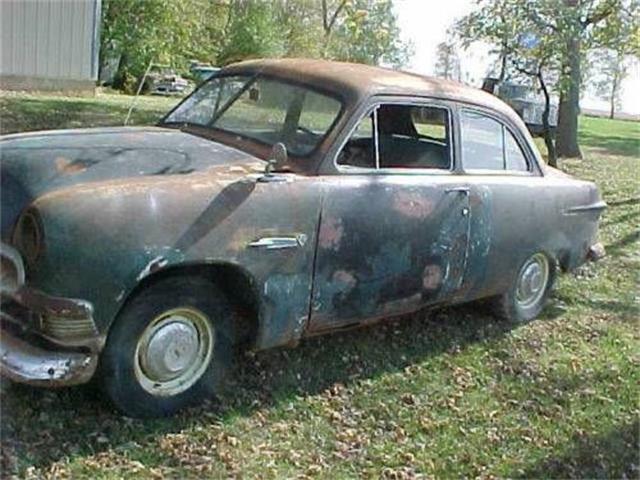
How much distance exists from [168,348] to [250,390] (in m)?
0.65

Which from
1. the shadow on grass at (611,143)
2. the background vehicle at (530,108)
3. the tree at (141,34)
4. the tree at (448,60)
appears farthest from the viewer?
the shadow on grass at (611,143)

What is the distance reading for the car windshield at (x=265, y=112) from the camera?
13.2 ft

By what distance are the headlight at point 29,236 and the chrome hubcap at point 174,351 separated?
61 centimetres

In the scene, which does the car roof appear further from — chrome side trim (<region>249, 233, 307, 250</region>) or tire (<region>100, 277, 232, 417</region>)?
tire (<region>100, 277, 232, 417</region>)

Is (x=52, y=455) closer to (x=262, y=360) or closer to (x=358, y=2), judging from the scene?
(x=262, y=360)

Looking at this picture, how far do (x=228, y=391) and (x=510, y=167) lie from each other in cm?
250

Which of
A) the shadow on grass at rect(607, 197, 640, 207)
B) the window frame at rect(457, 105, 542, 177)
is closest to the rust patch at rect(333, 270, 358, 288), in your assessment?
the window frame at rect(457, 105, 542, 177)

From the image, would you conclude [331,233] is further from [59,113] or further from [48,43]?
[48,43]

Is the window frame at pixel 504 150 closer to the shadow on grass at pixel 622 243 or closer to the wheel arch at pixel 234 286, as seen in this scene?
the wheel arch at pixel 234 286

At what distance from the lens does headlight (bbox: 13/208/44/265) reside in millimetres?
2930

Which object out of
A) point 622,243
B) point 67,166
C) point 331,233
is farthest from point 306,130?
point 622,243

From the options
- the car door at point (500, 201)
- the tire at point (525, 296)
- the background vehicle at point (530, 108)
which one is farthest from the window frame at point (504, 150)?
the background vehicle at point (530, 108)

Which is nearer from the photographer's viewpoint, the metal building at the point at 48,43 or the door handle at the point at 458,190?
the door handle at the point at 458,190

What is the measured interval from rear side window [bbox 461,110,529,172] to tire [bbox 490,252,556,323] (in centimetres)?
71
